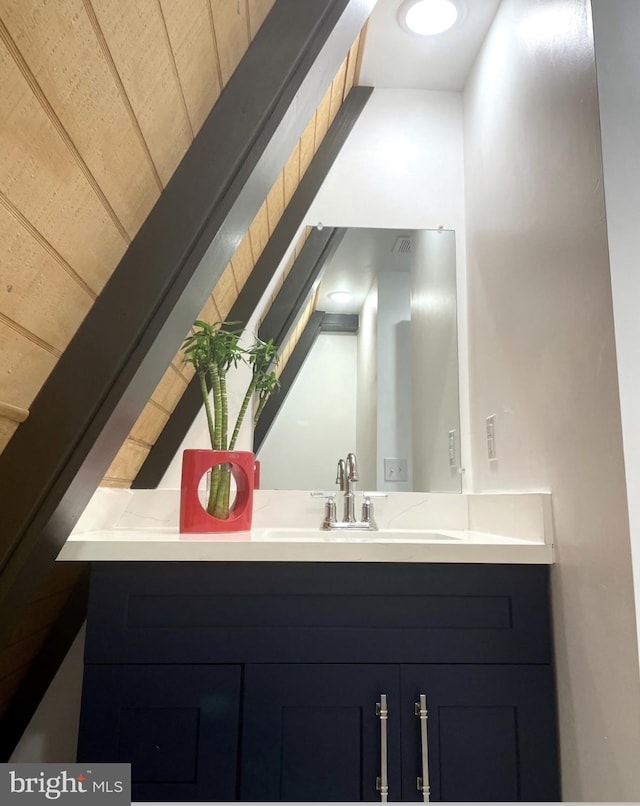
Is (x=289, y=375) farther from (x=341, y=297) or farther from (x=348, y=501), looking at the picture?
(x=348, y=501)

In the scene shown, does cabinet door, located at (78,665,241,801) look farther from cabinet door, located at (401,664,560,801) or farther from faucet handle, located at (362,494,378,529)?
faucet handle, located at (362,494,378,529)

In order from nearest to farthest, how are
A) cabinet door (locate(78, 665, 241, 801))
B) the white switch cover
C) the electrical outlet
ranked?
cabinet door (locate(78, 665, 241, 801)) < the electrical outlet < the white switch cover

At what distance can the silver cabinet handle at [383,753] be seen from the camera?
1.03m

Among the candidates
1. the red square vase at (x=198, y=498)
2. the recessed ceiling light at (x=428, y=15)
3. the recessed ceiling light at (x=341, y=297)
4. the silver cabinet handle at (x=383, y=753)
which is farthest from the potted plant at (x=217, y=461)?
the recessed ceiling light at (x=428, y=15)

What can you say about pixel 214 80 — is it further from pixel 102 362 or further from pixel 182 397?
pixel 182 397

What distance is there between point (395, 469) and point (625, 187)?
1028 millimetres

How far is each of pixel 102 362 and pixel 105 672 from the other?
A: 0.62 metres

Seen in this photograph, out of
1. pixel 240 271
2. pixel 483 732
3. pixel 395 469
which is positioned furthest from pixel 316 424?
pixel 483 732

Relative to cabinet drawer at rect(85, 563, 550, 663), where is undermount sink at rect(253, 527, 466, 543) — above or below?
above

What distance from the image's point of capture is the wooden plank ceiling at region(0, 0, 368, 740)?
26.0 inches

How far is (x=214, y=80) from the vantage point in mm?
992

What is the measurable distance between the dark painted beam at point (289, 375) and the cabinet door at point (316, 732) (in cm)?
78

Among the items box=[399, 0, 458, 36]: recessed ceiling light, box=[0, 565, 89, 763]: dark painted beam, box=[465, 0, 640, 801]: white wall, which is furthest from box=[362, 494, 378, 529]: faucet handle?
box=[399, 0, 458, 36]: recessed ceiling light

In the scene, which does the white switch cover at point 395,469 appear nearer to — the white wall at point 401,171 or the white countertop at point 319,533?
the white countertop at point 319,533
